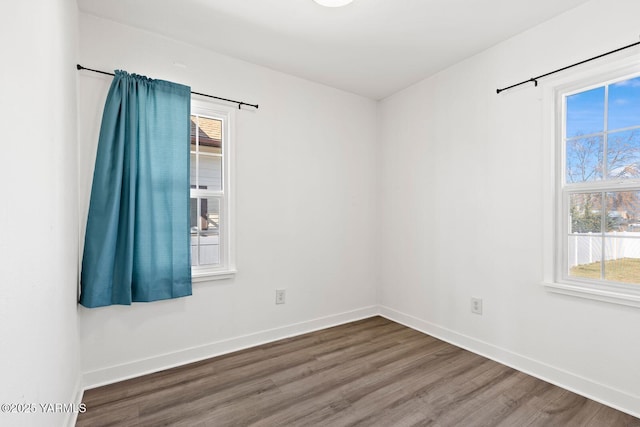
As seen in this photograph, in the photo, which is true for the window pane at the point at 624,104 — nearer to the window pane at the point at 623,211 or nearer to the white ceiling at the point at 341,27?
the window pane at the point at 623,211

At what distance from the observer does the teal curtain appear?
2217mm

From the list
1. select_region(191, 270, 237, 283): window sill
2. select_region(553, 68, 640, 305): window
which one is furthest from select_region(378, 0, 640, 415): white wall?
select_region(191, 270, 237, 283): window sill

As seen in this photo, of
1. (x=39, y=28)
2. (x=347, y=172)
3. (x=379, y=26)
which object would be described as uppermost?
(x=379, y=26)

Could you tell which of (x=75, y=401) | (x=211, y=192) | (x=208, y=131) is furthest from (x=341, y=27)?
(x=75, y=401)

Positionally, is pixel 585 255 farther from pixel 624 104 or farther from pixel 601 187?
pixel 624 104

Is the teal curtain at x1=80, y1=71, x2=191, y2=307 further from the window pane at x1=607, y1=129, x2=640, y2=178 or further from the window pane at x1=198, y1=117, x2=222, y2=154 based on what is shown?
the window pane at x1=607, y1=129, x2=640, y2=178

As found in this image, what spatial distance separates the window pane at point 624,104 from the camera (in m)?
2.03

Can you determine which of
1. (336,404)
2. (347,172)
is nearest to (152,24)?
(347,172)

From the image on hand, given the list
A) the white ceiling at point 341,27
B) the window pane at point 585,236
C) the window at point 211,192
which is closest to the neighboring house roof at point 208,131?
the window at point 211,192

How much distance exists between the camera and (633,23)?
1.94 metres

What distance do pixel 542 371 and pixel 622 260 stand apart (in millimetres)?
984

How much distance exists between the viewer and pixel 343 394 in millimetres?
2172

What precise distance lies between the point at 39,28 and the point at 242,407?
2.26 m

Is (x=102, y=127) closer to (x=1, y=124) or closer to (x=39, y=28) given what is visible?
(x=39, y=28)
